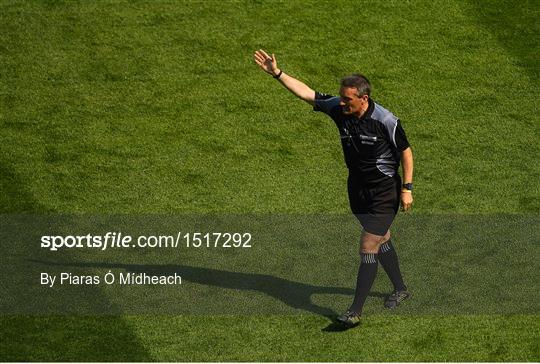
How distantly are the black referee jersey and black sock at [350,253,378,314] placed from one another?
2.35 ft

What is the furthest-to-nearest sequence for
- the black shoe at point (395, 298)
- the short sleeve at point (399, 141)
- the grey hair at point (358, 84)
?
the black shoe at point (395, 298)
the short sleeve at point (399, 141)
the grey hair at point (358, 84)

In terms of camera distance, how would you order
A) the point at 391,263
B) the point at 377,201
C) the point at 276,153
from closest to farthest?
1. the point at 377,201
2. the point at 391,263
3. the point at 276,153

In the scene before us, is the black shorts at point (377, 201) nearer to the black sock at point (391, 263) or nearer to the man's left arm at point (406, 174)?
the man's left arm at point (406, 174)

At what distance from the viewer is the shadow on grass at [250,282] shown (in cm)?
1227

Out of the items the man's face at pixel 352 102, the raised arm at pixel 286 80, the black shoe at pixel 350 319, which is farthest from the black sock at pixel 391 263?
the raised arm at pixel 286 80

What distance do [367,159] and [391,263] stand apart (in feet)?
3.76

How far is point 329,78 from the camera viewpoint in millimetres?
15953

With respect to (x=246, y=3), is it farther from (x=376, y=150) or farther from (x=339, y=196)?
(x=376, y=150)

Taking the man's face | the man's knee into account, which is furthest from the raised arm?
the man's knee

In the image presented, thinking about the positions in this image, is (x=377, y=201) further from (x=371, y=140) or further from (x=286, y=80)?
(x=286, y=80)

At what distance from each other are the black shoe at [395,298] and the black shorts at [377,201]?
2.65 feet

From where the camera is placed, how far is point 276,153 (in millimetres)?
14773

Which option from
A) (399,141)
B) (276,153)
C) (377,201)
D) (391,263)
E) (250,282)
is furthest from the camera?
(276,153)

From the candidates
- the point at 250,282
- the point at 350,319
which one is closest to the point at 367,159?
the point at 350,319
